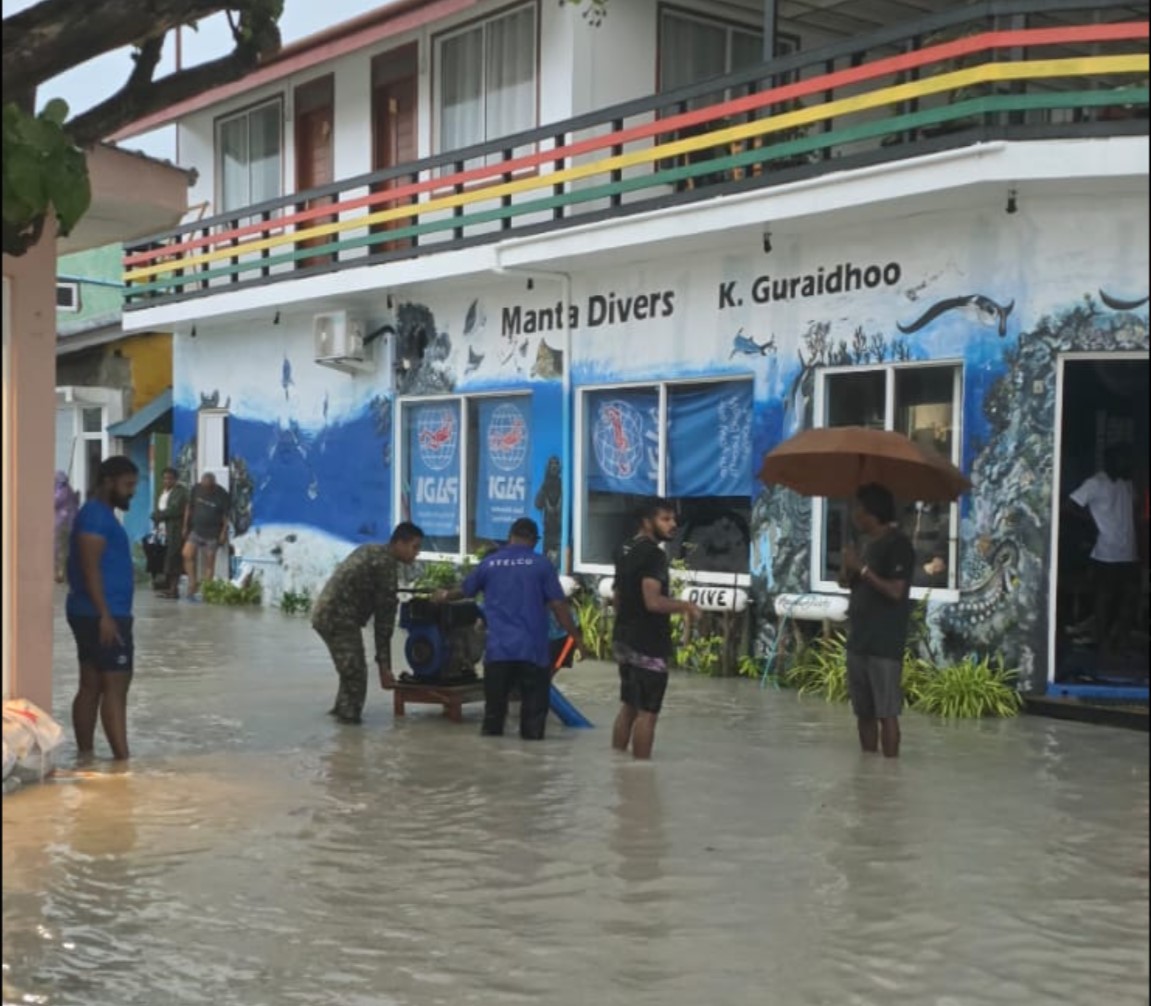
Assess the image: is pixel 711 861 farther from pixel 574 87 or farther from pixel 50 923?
pixel 574 87

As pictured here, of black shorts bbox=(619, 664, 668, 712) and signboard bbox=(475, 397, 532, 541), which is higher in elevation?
signboard bbox=(475, 397, 532, 541)

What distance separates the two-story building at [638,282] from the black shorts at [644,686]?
6.71 feet

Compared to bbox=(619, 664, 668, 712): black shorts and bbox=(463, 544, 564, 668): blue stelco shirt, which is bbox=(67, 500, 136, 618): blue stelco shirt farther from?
bbox=(619, 664, 668, 712): black shorts

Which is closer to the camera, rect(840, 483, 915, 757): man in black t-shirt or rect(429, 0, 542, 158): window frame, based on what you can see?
rect(840, 483, 915, 757): man in black t-shirt

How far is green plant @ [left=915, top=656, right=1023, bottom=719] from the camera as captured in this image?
9008mm

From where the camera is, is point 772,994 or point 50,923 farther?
point 50,923

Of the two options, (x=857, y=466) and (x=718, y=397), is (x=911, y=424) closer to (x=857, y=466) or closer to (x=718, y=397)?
(x=718, y=397)

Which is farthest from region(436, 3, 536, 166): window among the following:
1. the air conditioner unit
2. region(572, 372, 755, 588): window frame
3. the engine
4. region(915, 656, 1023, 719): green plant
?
region(915, 656, 1023, 719): green plant

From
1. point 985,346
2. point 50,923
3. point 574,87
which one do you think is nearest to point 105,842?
point 50,923

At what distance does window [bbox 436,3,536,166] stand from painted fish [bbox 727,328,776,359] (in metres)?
3.96

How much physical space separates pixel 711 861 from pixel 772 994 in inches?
60.0

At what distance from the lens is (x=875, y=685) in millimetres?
8094

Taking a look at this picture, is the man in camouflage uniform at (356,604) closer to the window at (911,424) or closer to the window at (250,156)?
the window at (911,424)

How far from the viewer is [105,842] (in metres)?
6.24
